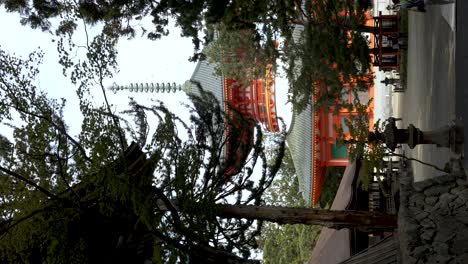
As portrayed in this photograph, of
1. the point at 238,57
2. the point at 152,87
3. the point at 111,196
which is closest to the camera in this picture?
the point at 111,196

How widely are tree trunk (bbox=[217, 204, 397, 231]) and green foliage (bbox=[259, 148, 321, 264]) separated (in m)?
16.5

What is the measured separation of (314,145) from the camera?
17.5 metres

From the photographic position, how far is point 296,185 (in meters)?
26.0

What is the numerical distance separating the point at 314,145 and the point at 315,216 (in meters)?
10.6

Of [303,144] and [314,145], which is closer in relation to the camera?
[314,145]

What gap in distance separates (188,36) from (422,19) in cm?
443

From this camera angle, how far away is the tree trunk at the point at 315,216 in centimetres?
697

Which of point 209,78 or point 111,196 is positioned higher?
point 209,78

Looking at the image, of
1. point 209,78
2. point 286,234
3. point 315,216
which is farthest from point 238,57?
point 286,234

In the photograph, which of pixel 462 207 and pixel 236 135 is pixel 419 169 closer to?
pixel 236 135

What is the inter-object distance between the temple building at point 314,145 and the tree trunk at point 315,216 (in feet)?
33.3

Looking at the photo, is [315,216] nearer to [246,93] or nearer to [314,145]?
[314,145]

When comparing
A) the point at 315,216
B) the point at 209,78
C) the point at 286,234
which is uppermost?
the point at 209,78

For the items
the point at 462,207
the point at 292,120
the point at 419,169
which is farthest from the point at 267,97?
the point at 462,207
